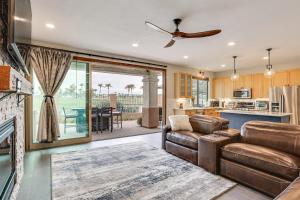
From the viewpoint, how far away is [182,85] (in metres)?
6.75

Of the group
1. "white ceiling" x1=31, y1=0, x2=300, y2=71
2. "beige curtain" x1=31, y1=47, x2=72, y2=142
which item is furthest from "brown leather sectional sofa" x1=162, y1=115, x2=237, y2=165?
"beige curtain" x1=31, y1=47, x2=72, y2=142

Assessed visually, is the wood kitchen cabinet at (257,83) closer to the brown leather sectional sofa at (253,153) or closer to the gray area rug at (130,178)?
the brown leather sectional sofa at (253,153)

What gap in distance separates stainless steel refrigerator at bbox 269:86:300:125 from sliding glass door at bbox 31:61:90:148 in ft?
19.9

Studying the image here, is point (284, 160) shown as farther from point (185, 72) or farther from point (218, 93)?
point (218, 93)

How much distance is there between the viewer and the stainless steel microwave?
6660 mm

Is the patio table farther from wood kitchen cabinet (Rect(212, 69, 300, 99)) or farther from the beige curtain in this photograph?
wood kitchen cabinet (Rect(212, 69, 300, 99))

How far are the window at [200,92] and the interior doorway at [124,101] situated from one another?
5.25ft

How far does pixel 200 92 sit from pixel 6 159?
7.37 meters

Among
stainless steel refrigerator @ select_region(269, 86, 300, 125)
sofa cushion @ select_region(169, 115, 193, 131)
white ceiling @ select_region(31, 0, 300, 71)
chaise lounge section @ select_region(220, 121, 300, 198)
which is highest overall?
white ceiling @ select_region(31, 0, 300, 71)

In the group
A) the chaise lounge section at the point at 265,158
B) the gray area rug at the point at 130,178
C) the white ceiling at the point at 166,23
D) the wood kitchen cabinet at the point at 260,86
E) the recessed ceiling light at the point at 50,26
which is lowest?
the gray area rug at the point at 130,178

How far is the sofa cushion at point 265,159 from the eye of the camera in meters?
1.96

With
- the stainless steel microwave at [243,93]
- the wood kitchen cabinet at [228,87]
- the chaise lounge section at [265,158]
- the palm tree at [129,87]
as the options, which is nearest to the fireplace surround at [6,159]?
the chaise lounge section at [265,158]

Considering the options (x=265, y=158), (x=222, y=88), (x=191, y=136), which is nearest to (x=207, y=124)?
(x=191, y=136)

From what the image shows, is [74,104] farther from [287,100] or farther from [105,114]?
[287,100]
